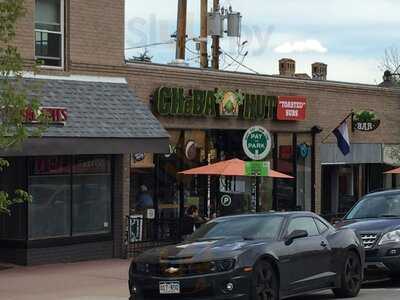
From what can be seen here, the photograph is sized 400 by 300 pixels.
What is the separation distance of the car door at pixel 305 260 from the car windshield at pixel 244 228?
232 mm

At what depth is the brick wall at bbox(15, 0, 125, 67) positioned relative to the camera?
17594mm

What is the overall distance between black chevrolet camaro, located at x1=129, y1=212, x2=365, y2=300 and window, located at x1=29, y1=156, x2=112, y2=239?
6.10m

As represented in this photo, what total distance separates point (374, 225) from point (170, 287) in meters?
5.37

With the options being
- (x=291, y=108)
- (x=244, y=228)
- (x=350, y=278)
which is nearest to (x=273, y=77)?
(x=291, y=108)

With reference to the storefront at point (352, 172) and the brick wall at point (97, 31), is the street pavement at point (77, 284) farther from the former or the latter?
the storefront at point (352, 172)

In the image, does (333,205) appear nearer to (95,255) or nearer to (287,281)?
(95,255)

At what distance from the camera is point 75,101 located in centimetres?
1750

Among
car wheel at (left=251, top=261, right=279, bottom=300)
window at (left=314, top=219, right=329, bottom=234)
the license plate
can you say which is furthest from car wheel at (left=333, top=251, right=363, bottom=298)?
the license plate

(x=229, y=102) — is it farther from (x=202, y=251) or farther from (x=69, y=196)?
(x=202, y=251)

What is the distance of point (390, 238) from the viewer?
14.1 m

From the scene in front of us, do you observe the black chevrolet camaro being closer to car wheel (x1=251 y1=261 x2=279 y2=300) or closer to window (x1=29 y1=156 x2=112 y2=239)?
car wheel (x1=251 y1=261 x2=279 y2=300)

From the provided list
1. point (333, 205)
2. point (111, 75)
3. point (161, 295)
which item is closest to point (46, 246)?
point (111, 75)

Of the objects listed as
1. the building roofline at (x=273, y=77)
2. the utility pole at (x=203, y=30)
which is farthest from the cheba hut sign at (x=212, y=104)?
the utility pole at (x=203, y=30)

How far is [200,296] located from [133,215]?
919 cm
